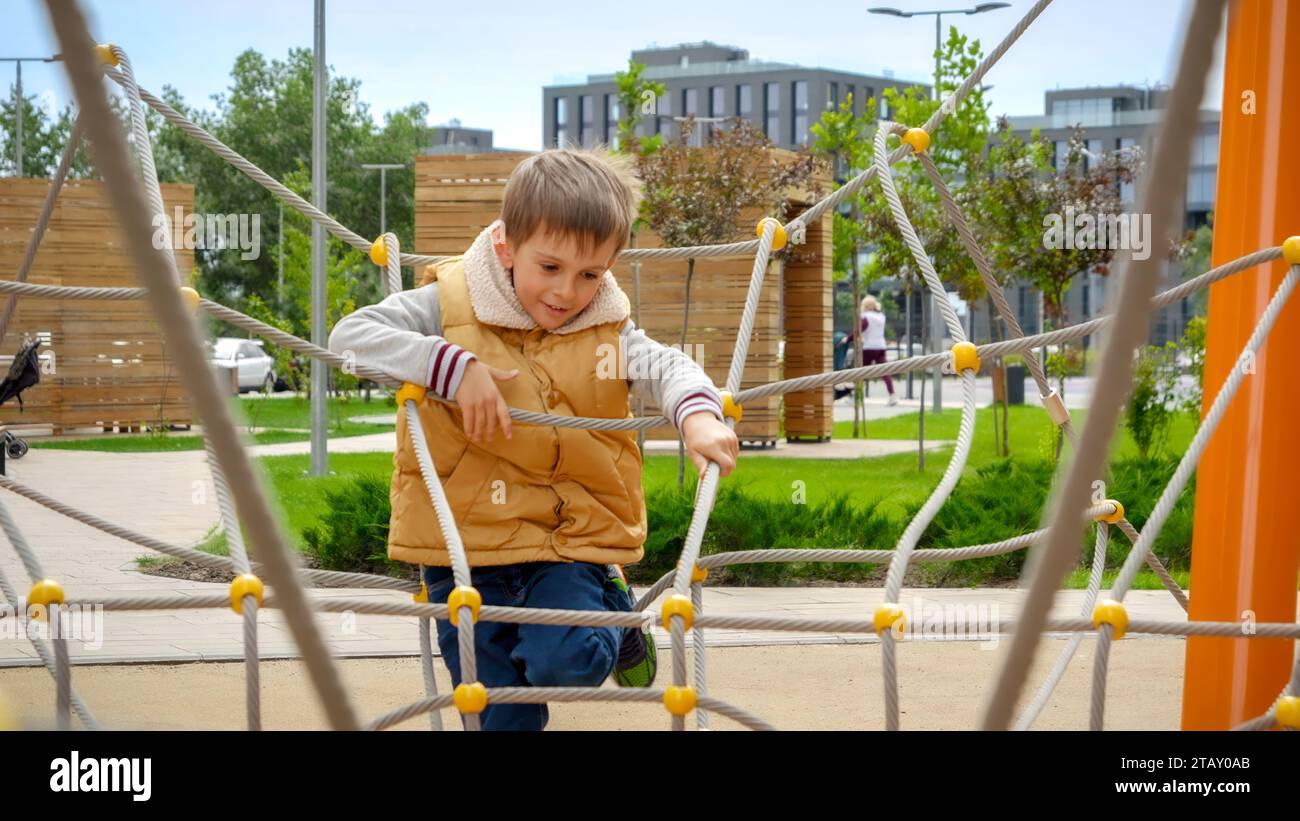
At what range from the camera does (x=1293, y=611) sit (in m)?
2.38

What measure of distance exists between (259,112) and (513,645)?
3703cm

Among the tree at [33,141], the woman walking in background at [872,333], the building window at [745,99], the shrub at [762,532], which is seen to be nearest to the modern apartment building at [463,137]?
the building window at [745,99]

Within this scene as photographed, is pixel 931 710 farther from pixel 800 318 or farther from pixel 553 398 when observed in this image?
pixel 800 318

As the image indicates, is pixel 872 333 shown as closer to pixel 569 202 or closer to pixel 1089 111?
pixel 569 202

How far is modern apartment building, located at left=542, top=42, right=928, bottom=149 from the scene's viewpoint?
6494cm

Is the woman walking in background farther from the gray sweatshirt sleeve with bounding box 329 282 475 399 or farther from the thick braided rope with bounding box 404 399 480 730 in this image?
the thick braided rope with bounding box 404 399 480 730

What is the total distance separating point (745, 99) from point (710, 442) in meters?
66.3

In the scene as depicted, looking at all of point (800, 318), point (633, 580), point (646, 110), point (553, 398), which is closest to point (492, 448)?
point (553, 398)

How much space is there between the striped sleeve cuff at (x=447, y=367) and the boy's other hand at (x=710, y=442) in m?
0.36

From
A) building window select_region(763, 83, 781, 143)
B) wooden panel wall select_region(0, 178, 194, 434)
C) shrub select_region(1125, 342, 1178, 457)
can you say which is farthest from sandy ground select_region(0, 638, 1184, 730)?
building window select_region(763, 83, 781, 143)

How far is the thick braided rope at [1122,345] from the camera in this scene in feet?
2.85

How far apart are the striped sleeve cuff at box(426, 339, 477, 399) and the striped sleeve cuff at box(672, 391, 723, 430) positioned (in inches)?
13.2

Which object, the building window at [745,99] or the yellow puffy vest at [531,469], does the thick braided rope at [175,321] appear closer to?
the yellow puffy vest at [531,469]

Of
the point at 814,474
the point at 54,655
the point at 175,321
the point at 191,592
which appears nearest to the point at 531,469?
the point at 54,655
